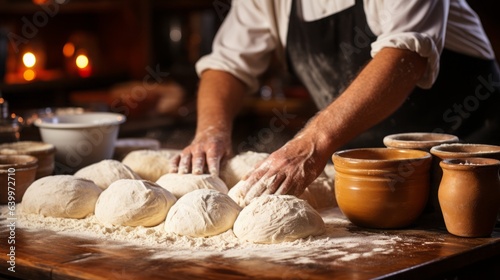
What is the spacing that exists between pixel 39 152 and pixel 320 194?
899 mm

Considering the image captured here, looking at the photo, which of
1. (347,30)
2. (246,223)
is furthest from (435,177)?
(347,30)

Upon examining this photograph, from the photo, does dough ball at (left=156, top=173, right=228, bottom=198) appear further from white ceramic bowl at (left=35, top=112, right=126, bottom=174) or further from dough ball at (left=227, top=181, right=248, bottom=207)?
white ceramic bowl at (left=35, top=112, right=126, bottom=174)

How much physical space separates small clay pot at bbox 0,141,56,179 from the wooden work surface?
57 cm

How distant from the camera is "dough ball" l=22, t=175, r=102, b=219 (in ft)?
6.30

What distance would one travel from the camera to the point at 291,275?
1429 millimetres

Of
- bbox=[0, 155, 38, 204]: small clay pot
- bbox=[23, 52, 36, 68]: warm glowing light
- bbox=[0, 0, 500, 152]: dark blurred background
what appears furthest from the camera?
bbox=[23, 52, 36, 68]: warm glowing light

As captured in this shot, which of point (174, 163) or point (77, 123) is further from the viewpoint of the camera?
point (77, 123)

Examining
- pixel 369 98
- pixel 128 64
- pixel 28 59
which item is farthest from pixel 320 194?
pixel 128 64

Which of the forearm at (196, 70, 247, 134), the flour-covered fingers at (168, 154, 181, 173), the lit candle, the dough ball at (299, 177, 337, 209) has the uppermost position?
the lit candle

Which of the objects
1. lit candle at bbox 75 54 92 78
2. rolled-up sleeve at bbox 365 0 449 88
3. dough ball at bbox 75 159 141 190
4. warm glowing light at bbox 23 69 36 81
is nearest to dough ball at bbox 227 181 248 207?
dough ball at bbox 75 159 141 190

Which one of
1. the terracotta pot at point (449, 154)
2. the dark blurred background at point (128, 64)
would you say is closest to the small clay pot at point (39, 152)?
the terracotta pot at point (449, 154)

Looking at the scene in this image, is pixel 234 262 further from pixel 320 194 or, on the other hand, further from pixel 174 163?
pixel 174 163

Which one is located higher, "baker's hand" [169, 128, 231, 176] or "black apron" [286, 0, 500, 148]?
"black apron" [286, 0, 500, 148]

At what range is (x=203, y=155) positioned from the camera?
87.4 inches
